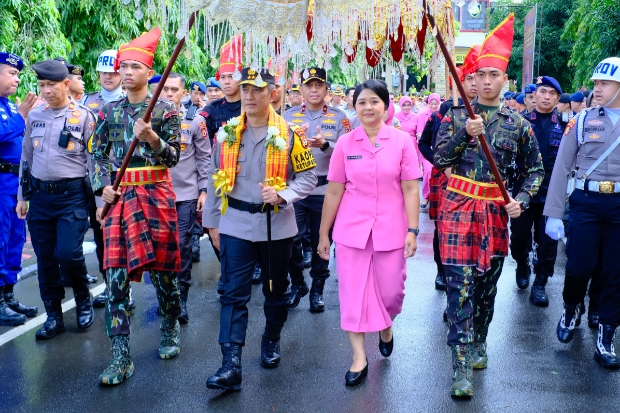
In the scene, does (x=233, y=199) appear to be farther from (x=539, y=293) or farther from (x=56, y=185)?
(x=539, y=293)

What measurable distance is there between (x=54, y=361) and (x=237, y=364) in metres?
1.58

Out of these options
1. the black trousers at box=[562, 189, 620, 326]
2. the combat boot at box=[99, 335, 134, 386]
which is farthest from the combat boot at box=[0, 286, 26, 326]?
the black trousers at box=[562, 189, 620, 326]

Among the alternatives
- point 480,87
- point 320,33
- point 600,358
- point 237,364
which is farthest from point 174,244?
point 600,358

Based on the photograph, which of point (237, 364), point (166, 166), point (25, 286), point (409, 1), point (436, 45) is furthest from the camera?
point (25, 286)

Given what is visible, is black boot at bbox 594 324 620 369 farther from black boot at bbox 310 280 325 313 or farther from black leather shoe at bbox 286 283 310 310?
black leather shoe at bbox 286 283 310 310

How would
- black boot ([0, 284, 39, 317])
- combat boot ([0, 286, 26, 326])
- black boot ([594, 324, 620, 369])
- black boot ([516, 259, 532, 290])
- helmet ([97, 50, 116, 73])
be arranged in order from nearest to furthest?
A: black boot ([594, 324, 620, 369])
combat boot ([0, 286, 26, 326])
black boot ([0, 284, 39, 317])
helmet ([97, 50, 116, 73])
black boot ([516, 259, 532, 290])

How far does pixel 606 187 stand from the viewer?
219 inches

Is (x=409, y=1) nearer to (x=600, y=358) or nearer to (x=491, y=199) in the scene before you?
(x=491, y=199)

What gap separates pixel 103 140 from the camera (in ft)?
18.0

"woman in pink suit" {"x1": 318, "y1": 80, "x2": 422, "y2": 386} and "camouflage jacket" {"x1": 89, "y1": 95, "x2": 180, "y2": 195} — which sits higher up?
"camouflage jacket" {"x1": 89, "y1": 95, "x2": 180, "y2": 195}

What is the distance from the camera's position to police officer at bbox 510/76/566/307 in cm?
751

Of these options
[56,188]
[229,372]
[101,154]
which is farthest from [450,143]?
[56,188]

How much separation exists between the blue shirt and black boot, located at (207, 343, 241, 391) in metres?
3.17

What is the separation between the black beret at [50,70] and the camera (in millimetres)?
6234
